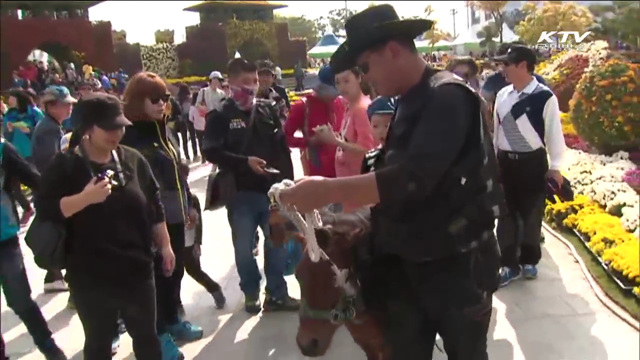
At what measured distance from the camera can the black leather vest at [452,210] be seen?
7.19 ft

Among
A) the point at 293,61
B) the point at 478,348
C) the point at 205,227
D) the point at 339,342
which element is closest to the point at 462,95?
the point at 478,348

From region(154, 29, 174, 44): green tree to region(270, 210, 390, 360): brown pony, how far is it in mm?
39104

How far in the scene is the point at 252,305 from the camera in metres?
5.07

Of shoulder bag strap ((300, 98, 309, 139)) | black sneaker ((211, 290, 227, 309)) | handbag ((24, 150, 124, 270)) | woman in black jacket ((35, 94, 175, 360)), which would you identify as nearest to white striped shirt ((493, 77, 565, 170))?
shoulder bag strap ((300, 98, 309, 139))

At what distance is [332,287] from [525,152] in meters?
2.93

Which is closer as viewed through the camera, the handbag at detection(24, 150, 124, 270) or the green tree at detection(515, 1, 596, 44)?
the handbag at detection(24, 150, 124, 270)

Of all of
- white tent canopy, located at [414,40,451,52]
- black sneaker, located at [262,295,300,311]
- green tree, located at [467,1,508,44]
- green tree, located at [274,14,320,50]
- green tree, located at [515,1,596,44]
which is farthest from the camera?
green tree, located at [274,14,320,50]

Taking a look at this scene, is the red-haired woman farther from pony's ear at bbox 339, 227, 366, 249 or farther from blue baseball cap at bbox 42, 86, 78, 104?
pony's ear at bbox 339, 227, 366, 249

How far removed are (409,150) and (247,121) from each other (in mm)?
2852

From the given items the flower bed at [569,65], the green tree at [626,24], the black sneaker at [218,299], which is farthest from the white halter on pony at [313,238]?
the flower bed at [569,65]

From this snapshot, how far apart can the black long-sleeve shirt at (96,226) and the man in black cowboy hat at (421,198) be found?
1.26m

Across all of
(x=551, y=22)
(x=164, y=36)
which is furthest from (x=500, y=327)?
(x=164, y=36)

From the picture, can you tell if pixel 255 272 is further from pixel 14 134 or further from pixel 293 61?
pixel 293 61

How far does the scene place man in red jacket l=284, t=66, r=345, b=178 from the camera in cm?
472
